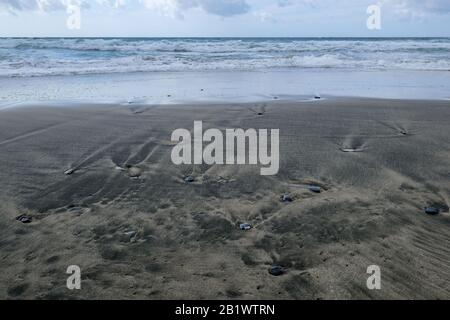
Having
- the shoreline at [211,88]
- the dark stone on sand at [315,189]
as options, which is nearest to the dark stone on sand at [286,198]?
the dark stone on sand at [315,189]

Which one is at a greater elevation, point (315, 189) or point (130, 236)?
point (315, 189)

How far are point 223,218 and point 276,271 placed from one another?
89cm

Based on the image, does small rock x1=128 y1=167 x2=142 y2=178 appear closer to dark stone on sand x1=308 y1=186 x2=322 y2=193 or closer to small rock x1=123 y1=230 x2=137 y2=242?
small rock x1=123 y1=230 x2=137 y2=242

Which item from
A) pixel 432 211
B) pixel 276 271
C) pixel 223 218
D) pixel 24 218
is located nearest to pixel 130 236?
pixel 223 218

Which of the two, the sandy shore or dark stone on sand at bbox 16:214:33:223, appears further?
dark stone on sand at bbox 16:214:33:223

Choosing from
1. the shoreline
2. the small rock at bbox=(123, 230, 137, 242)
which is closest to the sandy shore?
the small rock at bbox=(123, 230, 137, 242)

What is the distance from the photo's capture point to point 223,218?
3504 mm

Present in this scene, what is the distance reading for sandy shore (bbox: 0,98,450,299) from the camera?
2.65 metres

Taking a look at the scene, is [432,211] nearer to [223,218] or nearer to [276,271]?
[276,271]

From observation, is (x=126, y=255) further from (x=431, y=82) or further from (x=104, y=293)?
(x=431, y=82)

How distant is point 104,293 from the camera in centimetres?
256

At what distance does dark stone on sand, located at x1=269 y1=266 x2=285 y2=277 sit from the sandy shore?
0.04 m
